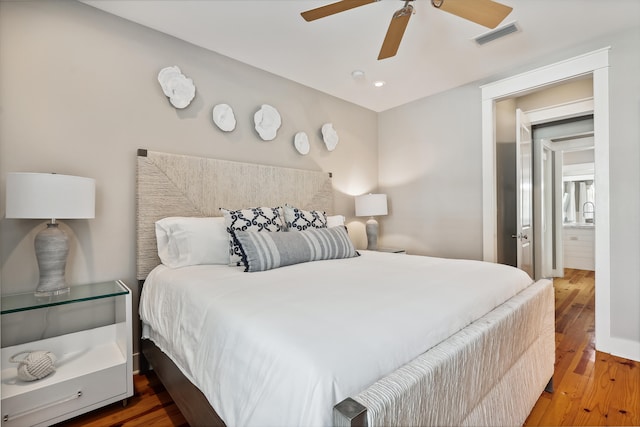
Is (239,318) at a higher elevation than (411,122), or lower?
lower

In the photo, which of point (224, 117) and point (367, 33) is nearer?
point (367, 33)

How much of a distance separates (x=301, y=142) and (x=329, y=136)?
425 mm

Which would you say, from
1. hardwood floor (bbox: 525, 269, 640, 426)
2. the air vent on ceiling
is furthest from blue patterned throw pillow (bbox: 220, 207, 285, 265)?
the air vent on ceiling

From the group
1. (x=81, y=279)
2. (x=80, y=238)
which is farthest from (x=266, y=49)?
(x=81, y=279)

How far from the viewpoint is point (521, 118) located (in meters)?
3.07

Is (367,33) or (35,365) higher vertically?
(367,33)

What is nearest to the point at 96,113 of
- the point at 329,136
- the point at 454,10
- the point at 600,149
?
the point at 329,136

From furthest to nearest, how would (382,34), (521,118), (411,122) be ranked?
(411,122) → (521,118) → (382,34)

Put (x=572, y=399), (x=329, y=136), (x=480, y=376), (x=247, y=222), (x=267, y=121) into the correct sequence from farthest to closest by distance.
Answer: (x=329, y=136)
(x=267, y=121)
(x=247, y=222)
(x=572, y=399)
(x=480, y=376)

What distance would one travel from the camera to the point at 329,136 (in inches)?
138

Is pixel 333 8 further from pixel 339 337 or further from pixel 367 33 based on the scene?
pixel 339 337

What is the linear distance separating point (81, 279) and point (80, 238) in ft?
0.88

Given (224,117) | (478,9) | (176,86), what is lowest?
(224,117)

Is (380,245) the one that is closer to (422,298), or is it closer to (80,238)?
(422,298)
